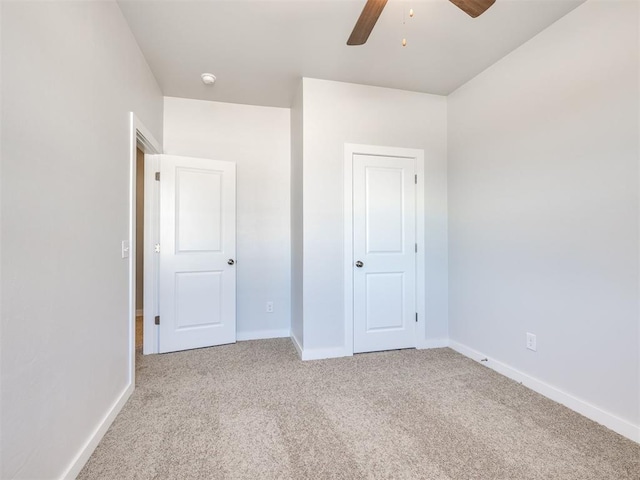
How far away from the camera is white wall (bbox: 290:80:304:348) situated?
290 centimetres

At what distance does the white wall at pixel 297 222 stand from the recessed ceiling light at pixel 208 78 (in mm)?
793

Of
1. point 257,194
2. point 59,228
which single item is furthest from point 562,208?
point 59,228

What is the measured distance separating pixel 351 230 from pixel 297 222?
21.8 inches

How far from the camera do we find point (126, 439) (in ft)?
5.50

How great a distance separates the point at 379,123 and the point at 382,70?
465mm

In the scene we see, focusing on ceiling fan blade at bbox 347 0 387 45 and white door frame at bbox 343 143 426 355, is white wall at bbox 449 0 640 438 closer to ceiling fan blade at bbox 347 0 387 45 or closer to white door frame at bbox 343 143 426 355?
white door frame at bbox 343 143 426 355

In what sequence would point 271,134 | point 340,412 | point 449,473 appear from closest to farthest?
point 449,473 < point 340,412 < point 271,134

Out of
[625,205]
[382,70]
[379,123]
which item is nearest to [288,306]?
[379,123]

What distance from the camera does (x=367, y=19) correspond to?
1.52 meters

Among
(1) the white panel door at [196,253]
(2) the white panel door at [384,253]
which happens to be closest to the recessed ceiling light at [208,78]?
(1) the white panel door at [196,253]

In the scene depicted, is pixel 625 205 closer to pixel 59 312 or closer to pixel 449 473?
pixel 449 473

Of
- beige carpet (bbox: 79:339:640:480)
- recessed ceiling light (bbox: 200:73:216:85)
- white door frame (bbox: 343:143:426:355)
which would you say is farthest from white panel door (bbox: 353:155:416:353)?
recessed ceiling light (bbox: 200:73:216:85)

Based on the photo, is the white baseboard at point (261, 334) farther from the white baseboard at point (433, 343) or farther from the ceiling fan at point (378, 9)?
the ceiling fan at point (378, 9)

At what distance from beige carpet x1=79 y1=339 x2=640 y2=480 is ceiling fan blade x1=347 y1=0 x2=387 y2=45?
2195 mm
